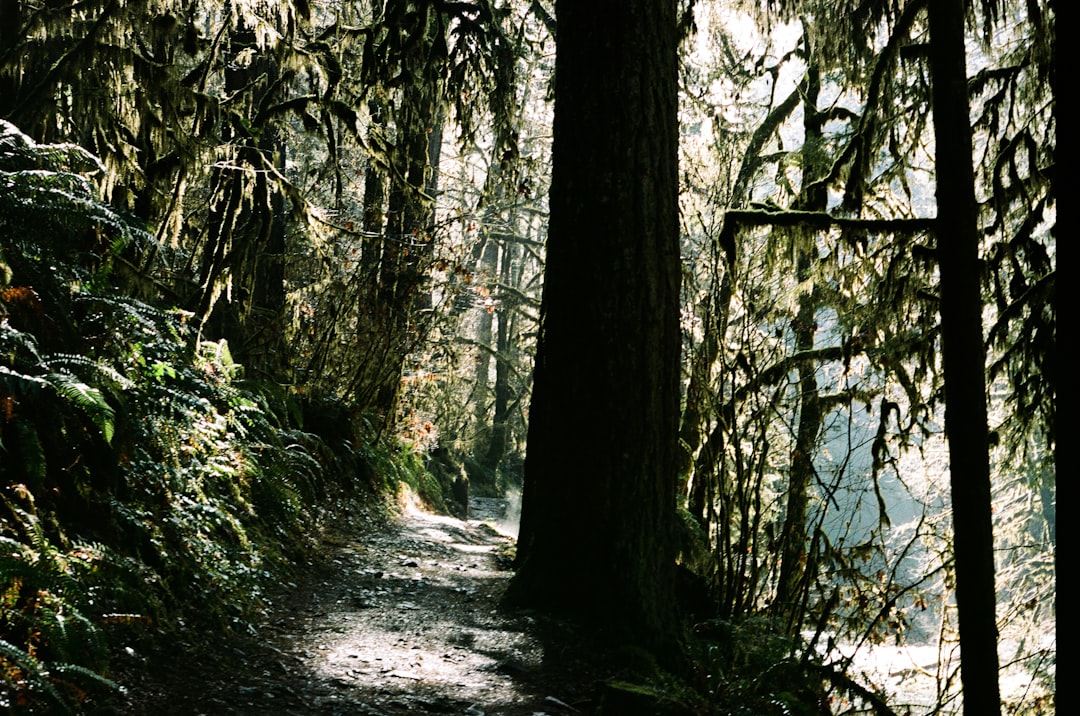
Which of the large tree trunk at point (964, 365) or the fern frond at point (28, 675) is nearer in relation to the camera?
the fern frond at point (28, 675)

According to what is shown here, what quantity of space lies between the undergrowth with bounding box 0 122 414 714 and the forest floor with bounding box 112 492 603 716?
0.68 feet

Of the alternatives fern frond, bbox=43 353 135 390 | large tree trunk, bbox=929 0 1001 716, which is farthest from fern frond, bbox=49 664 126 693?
large tree trunk, bbox=929 0 1001 716

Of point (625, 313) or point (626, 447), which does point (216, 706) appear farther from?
point (625, 313)

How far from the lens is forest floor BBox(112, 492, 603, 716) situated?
346 cm

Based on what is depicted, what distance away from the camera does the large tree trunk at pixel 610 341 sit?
15.2ft

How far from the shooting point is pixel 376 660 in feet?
14.0

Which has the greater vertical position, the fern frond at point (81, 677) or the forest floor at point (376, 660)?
the fern frond at point (81, 677)

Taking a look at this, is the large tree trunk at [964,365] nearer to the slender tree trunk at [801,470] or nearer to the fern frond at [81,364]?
the slender tree trunk at [801,470]

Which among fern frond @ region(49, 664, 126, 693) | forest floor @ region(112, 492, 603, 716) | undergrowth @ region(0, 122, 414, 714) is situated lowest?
forest floor @ region(112, 492, 603, 716)

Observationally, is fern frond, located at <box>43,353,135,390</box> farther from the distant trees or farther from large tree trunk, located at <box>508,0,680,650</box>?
the distant trees

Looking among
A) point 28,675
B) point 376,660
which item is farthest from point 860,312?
point 28,675

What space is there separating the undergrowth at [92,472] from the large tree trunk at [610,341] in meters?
1.85

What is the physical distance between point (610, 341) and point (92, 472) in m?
2.76

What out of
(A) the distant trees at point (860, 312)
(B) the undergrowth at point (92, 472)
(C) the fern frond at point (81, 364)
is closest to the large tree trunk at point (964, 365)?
(A) the distant trees at point (860, 312)
